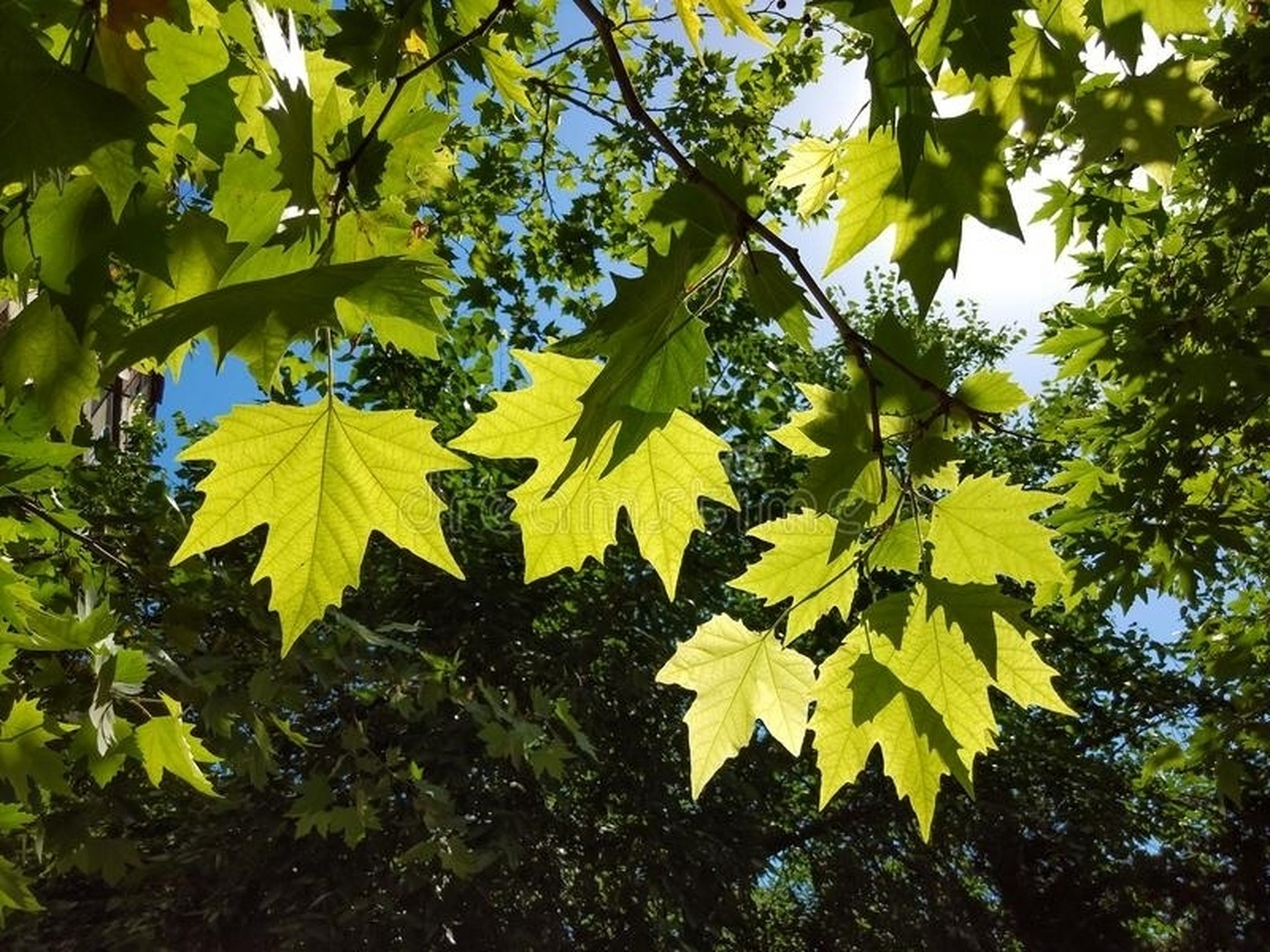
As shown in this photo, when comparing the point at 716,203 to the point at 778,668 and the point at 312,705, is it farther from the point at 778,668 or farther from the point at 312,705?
the point at 312,705

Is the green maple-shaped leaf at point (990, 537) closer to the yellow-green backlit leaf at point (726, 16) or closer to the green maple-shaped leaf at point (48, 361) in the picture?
the yellow-green backlit leaf at point (726, 16)

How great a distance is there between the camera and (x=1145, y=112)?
1639 mm

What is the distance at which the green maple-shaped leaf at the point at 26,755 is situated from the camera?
2041 mm

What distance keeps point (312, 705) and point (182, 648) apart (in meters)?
3.97

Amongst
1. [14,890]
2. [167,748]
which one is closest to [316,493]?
[167,748]

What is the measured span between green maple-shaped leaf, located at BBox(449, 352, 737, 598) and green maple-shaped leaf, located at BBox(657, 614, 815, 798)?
7.8 inches

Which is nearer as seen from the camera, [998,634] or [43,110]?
[43,110]

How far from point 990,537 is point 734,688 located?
1.37 ft

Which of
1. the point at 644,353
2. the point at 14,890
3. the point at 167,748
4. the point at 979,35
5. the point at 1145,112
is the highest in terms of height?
the point at 1145,112

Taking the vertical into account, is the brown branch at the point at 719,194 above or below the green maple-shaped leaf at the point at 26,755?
above

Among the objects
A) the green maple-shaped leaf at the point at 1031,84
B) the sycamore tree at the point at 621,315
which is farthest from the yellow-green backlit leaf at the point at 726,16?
the green maple-shaped leaf at the point at 1031,84

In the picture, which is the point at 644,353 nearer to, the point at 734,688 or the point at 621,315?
the point at 621,315

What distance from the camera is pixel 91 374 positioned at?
128 cm

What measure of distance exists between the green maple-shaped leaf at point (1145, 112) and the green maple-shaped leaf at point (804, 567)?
0.81 m
